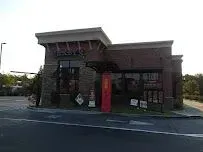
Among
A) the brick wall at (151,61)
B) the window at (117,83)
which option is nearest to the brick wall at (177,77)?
the brick wall at (151,61)

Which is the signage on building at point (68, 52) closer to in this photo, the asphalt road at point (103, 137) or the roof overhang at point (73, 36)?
the roof overhang at point (73, 36)

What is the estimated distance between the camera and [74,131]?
14.1 meters

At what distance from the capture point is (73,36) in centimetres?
2777

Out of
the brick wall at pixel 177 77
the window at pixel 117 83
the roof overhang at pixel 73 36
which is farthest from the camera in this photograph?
the brick wall at pixel 177 77

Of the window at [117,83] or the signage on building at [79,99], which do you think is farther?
the window at [117,83]

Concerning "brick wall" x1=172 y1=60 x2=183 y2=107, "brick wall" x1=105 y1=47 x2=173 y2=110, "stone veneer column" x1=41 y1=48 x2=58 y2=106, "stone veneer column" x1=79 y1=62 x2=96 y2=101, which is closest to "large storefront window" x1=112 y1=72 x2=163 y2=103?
"brick wall" x1=105 y1=47 x2=173 y2=110

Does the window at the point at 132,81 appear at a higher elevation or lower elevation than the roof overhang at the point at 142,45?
lower

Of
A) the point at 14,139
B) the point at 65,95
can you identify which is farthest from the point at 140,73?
the point at 14,139

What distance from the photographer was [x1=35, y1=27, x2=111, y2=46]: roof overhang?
26.8 meters

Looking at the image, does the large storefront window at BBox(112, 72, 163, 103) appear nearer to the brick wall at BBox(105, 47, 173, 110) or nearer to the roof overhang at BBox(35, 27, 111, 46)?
the brick wall at BBox(105, 47, 173, 110)

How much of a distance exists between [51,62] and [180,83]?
14158mm

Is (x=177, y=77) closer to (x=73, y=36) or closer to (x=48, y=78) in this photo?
(x=73, y=36)

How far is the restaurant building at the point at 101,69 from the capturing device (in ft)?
89.2

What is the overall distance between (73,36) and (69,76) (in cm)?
390
